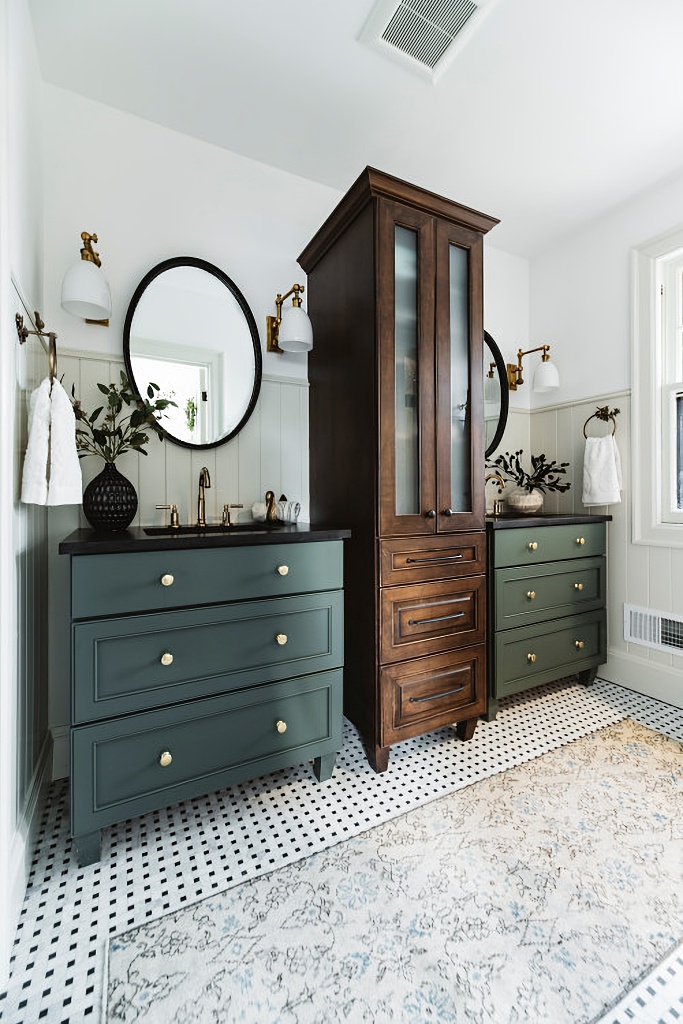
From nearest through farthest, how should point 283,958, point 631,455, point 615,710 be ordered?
1. point 283,958
2. point 615,710
3. point 631,455

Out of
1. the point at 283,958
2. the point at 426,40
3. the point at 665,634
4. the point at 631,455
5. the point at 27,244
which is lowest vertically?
the point at 283,958

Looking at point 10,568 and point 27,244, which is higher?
point 27,244

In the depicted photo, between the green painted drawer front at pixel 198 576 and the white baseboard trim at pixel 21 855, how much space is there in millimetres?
617

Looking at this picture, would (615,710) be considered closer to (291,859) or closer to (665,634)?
(665,634)

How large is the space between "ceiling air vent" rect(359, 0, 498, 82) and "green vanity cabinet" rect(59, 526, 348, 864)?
5.57 ft

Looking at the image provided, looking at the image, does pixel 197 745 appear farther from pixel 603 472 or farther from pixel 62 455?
pixel 603 472

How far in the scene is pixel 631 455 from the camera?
8.15 feet

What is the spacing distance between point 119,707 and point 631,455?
105 inches

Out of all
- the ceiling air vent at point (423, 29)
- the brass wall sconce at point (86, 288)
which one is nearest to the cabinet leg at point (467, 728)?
the brass wall sconce at point (86, 288)

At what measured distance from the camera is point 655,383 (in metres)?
2.39

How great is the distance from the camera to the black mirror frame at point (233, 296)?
184 centimetres

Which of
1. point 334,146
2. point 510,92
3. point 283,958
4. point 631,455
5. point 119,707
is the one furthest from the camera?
point 631,455

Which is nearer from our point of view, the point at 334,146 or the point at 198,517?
the point at 198,517

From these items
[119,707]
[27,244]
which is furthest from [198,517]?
[27,244]
